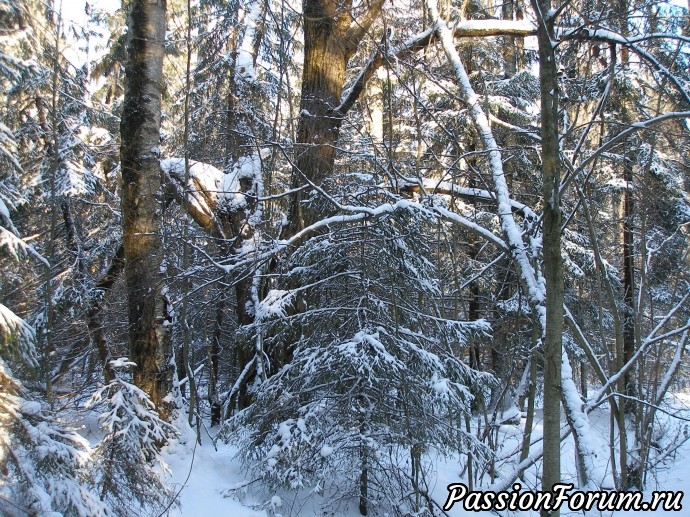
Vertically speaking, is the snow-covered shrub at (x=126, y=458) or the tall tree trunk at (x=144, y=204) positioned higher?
the tall tree trunk at (x=144, y=204)

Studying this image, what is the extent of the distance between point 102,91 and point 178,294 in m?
11.9

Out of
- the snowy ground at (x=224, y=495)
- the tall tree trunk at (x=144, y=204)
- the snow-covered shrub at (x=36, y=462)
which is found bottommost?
the snowy ground at (x=224, y=495)

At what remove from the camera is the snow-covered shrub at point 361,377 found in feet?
13.7

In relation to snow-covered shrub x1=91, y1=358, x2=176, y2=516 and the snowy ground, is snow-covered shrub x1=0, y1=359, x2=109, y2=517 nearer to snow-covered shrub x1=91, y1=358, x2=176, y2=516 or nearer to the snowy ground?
snow-covered shrub x1=91, y1=358, x2=176, y2=516

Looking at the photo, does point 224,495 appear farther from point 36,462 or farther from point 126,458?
point 36,462

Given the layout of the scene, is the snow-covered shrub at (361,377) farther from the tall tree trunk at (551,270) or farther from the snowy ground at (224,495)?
the tall tree trunk at (551,270)

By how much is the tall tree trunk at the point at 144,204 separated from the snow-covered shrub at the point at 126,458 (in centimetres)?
90

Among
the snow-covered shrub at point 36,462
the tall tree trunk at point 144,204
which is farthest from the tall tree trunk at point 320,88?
the snow-covered shrub at point 36,462

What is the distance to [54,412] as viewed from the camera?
2402 mm

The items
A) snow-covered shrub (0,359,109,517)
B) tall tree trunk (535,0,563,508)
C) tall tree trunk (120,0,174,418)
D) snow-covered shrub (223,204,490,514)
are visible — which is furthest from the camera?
tall tree trunk (120,0,174,418)

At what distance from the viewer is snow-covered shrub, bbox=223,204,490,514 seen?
416 centimetres

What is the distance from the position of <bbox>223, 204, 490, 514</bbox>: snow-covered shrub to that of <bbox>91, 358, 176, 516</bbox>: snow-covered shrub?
47.2 inches

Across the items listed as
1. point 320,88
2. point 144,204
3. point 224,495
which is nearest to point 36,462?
point 224,495

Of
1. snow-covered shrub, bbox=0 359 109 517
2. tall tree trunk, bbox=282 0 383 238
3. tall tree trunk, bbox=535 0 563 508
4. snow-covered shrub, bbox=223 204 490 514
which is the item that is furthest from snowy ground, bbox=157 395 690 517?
tall tree trunk, bbox=282 0 383 238
